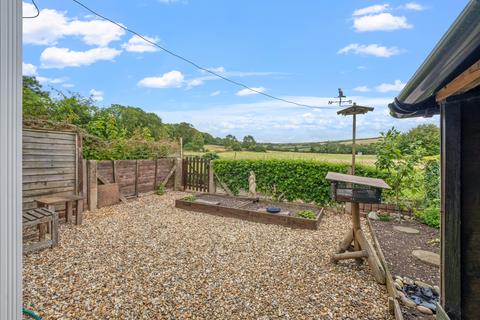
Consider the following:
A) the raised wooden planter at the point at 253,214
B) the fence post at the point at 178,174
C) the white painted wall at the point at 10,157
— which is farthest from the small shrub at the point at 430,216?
the fence post at the point at 178,174

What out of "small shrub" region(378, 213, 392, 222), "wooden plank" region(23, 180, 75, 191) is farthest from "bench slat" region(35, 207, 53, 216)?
"small shrub" region(378, 213, 392, 222)

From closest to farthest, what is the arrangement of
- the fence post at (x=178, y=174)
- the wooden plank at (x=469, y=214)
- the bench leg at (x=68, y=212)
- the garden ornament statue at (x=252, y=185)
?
the wooden plank at (x=469, y=214) < the bench leg at (x=68, y=212) < the garden ornament statue at (x=252, y=185) < the fence post at (x=178, y=174)

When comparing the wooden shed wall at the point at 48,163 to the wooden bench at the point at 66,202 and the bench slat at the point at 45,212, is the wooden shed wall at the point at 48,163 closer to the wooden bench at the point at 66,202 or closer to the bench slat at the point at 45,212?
the wooden bench at the point at 66,202

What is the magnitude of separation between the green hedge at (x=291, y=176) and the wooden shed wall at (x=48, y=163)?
412 cm

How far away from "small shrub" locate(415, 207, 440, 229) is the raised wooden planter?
206 cm

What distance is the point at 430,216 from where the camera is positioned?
5324 mm

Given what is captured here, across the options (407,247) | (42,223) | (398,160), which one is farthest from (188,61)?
(407,247)

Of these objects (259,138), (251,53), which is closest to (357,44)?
(251,53)

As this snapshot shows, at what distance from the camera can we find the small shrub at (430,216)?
518 cm

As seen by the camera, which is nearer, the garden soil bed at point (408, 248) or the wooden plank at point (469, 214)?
the wooden plank at point (469, 214)

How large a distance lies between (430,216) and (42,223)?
711 cm

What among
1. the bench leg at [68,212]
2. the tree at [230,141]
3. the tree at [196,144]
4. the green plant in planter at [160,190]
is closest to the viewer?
the bench leg at [68,212]

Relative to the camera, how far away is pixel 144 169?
7.73m

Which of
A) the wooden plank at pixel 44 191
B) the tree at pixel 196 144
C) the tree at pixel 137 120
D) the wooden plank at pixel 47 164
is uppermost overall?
the tree at pixel 137 120
